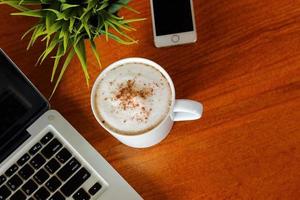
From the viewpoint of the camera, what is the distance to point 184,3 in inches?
28.5

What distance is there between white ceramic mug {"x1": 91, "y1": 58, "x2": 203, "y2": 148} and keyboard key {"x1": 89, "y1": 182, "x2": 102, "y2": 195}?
2.6 inches

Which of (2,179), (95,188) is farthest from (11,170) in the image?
(95,188)

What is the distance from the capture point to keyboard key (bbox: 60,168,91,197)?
67cm

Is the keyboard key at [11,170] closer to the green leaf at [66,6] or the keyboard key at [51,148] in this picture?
the keyboard key at [51,148]

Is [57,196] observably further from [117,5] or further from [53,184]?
[117,5]

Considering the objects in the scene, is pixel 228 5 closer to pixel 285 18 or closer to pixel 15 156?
pixel 285 18

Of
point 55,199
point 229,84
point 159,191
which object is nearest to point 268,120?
point 229,84

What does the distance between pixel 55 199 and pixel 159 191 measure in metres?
0.14

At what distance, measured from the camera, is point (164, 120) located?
646 millimetres

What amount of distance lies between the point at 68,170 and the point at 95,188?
0.04m

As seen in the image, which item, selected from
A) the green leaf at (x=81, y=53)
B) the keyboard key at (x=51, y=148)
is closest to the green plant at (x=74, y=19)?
the green leaf at (x=81, y=53)

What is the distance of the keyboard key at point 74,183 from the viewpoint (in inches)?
26.5

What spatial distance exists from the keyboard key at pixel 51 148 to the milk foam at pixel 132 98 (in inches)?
3.2

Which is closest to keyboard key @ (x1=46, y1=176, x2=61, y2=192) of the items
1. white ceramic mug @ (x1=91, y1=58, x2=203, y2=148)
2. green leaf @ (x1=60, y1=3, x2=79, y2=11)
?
white ceramic mug @ (x1=91, y1=58, x2=203, y2=148)
